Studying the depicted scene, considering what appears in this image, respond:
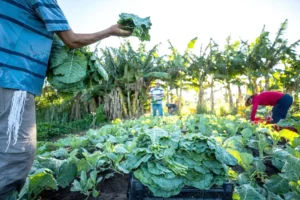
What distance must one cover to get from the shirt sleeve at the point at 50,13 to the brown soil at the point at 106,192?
1.45 metres

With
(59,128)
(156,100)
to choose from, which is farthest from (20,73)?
(59,128)

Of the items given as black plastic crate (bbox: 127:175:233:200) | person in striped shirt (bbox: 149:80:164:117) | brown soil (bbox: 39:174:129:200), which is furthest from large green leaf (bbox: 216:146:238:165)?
person in striped shirt (bbox: 149:80:164:117)

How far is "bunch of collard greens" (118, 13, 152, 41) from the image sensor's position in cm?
236

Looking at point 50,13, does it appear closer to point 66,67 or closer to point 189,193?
point 66,67

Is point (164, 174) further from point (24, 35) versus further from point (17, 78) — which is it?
point (24, 35)

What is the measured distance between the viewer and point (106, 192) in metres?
2.46

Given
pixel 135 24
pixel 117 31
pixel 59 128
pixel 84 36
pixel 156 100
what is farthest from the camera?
pixel 59 128

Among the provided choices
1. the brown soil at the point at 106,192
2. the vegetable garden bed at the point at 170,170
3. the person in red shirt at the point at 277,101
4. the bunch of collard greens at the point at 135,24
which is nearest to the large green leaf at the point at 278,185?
the vegetable garden bed at the point at 170,170

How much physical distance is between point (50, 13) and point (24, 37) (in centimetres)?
25

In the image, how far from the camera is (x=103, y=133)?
4.18 metres

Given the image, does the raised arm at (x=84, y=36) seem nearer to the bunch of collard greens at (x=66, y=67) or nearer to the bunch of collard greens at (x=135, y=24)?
the bunch of collard greens at (x=135, y=24)

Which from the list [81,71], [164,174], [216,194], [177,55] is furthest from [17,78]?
[177,55]

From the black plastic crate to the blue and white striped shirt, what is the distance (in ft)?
3.29

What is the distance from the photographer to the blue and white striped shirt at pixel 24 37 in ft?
5.93
